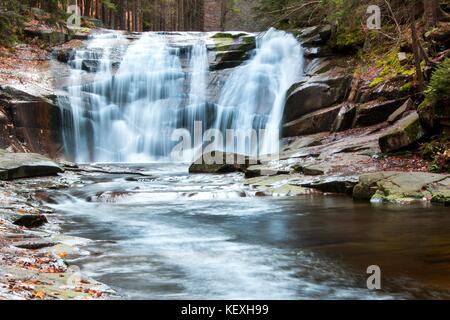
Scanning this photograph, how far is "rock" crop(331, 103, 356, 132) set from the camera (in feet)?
55.9

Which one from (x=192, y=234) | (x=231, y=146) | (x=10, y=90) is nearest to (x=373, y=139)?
(x=231, y=146)

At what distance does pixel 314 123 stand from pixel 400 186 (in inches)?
294

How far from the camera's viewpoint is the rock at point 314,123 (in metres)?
17.7

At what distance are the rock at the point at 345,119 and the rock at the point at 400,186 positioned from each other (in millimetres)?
5865

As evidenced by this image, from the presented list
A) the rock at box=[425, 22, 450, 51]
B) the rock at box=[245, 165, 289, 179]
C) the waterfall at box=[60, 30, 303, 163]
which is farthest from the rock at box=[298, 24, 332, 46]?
the rock at box=[245, 165, 289, 179]

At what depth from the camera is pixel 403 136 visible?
1321 cm

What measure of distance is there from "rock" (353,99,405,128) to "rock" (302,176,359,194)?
199 inches

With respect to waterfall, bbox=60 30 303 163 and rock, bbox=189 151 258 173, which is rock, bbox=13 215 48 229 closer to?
rock, bbox=189 151 258 173

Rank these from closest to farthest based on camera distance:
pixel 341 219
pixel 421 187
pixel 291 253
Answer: pixel 291 253 < pixel 341 219 < pixel 421 187

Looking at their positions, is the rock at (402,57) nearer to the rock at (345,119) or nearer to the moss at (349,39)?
the rock at (345,119)

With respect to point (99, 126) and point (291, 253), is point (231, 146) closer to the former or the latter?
point (99, 126)

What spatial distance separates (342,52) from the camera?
20719 mm

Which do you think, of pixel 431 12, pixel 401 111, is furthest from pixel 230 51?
pixel 401 111

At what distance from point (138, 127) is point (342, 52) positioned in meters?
8.76
